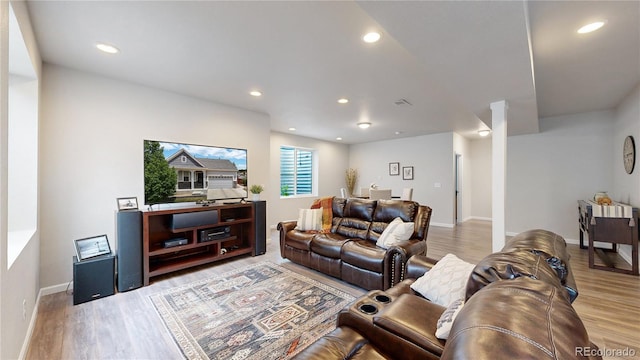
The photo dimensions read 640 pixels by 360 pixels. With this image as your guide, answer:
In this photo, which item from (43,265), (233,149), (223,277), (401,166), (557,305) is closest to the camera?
(557,305)

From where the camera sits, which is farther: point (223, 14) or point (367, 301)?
point (223, 14)

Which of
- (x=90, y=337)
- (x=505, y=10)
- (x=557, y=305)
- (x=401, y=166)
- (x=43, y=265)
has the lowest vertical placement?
(x=90, y=337)

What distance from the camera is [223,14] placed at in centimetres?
197

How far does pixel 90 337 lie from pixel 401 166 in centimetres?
713

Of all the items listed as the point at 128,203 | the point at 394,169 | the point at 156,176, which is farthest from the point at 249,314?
the point at 394,169

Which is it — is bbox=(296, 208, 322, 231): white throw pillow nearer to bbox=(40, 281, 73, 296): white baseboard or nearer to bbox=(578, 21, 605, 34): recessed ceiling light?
bbox=(40, 281, 73, 296): white baseboard

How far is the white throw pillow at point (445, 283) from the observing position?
1559mm

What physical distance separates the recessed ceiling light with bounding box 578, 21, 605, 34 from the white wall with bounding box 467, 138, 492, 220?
5.86m

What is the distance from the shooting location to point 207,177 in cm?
378

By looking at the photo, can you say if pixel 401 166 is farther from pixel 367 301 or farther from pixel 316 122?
pixel 367 301

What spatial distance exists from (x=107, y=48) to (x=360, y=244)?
3312 millimetres

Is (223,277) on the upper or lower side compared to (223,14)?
lower

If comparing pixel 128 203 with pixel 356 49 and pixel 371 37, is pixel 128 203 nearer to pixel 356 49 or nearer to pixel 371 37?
pixel 356 49

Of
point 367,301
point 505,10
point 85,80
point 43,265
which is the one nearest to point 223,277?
point 43,265
